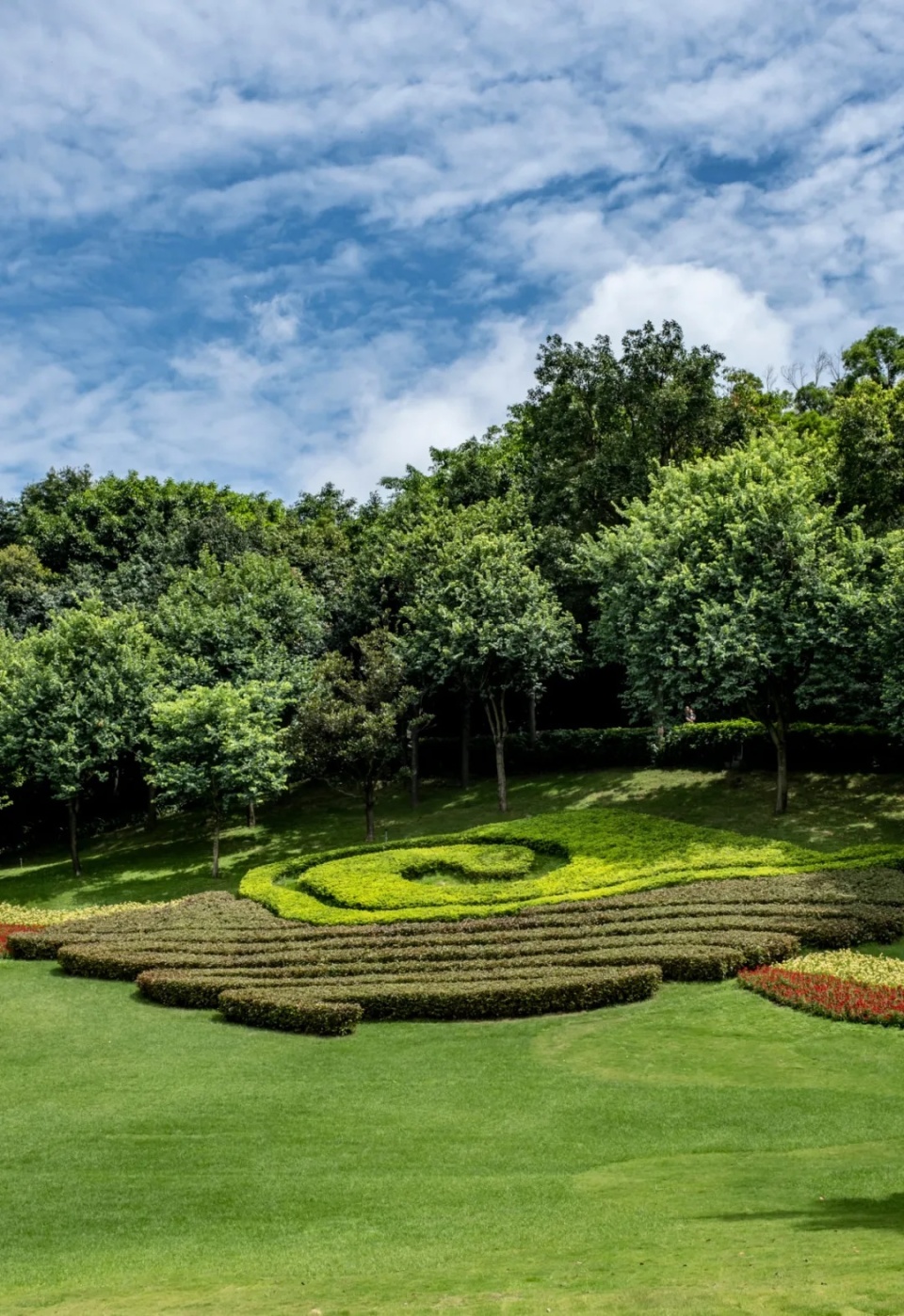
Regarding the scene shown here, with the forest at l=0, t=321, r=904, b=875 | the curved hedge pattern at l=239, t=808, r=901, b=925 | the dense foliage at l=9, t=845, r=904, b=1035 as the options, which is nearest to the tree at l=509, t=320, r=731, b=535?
the forest at l=0, t=321, r=904, b=875

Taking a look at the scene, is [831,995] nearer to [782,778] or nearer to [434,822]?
[782,778]

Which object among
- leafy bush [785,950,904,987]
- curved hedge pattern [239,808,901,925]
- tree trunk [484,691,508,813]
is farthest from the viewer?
tree trunk [484,691,508,813]

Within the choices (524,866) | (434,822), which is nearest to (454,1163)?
(524,866)

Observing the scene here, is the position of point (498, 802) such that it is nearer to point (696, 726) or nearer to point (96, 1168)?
point (696, 726)

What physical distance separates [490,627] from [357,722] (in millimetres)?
6709

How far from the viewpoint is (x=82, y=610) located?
41.4 m

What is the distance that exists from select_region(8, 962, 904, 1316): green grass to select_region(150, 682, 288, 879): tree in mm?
14906

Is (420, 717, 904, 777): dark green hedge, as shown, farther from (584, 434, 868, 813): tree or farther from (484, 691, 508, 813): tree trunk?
(484, 691, 508, 813): tree trunk

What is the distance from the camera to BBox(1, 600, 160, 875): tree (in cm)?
3797

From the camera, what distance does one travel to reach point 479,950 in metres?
21.6

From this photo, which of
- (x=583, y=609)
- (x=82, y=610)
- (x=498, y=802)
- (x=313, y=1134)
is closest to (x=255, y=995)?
(x=313, y=1134)

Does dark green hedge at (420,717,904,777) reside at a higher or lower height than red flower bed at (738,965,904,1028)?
higher

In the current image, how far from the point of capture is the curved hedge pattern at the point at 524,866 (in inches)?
1011

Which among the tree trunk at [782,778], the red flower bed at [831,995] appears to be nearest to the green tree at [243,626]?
the tree trunk at [782,778]
